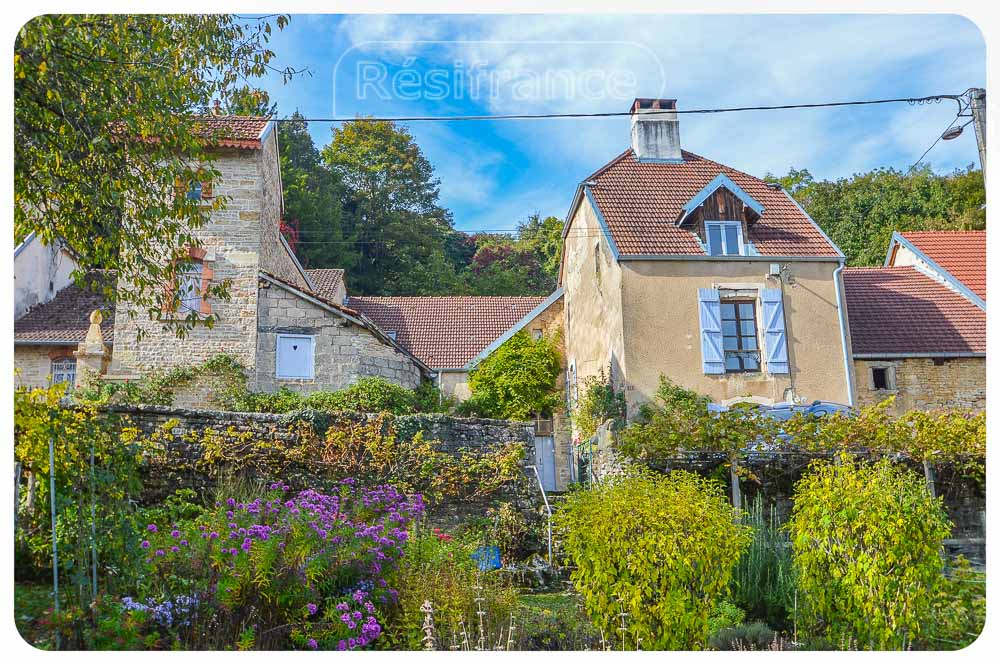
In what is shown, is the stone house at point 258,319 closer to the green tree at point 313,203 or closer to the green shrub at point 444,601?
the green tree at point 313,203

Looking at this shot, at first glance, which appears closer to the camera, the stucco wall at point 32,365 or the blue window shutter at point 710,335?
the stucco wall at point 32,365

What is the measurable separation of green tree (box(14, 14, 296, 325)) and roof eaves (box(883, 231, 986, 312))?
6118 millimetres

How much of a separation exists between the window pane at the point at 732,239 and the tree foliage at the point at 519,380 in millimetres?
3302

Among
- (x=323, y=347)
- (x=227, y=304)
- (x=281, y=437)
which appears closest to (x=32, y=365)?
(x=281, y=437)

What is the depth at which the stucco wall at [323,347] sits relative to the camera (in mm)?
10664

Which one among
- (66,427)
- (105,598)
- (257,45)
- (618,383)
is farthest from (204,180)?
(618,383)

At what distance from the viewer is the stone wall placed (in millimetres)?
6492

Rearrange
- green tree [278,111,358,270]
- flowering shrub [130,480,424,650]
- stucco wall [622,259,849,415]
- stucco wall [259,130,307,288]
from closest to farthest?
1. flowering shrub [130,480,424,650]
2. green tree [278,111,358,270]
3. stucco wall [259,130,307,288]
4. stucco wall [622,259,849,415]

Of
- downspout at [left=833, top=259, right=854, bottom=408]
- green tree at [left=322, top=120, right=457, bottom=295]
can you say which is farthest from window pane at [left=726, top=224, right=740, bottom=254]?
green tree at [left=322, top=120, right=457, bottom=295]

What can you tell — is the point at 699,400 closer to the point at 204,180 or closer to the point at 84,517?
the point at 204,180

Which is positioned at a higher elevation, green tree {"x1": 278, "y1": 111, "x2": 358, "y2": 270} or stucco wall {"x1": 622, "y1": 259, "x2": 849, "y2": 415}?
green tree {"x1": 278, "y1": 111, "x2": 358, "y2": 270}

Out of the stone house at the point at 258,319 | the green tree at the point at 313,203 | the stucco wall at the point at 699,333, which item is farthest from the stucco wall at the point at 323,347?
the stucco wall at the point at 699,333

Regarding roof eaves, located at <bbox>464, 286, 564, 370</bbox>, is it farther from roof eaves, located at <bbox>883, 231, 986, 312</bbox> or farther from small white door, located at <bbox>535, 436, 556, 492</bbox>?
roof eaves, located at <bbox>883, 231, 986, 312</bbox>

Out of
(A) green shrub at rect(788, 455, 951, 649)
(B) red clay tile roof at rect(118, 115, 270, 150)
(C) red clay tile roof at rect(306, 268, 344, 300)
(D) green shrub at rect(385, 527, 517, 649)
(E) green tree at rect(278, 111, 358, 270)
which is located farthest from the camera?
(C) red clay tile roof at rect(306, 268, 344, 300)
